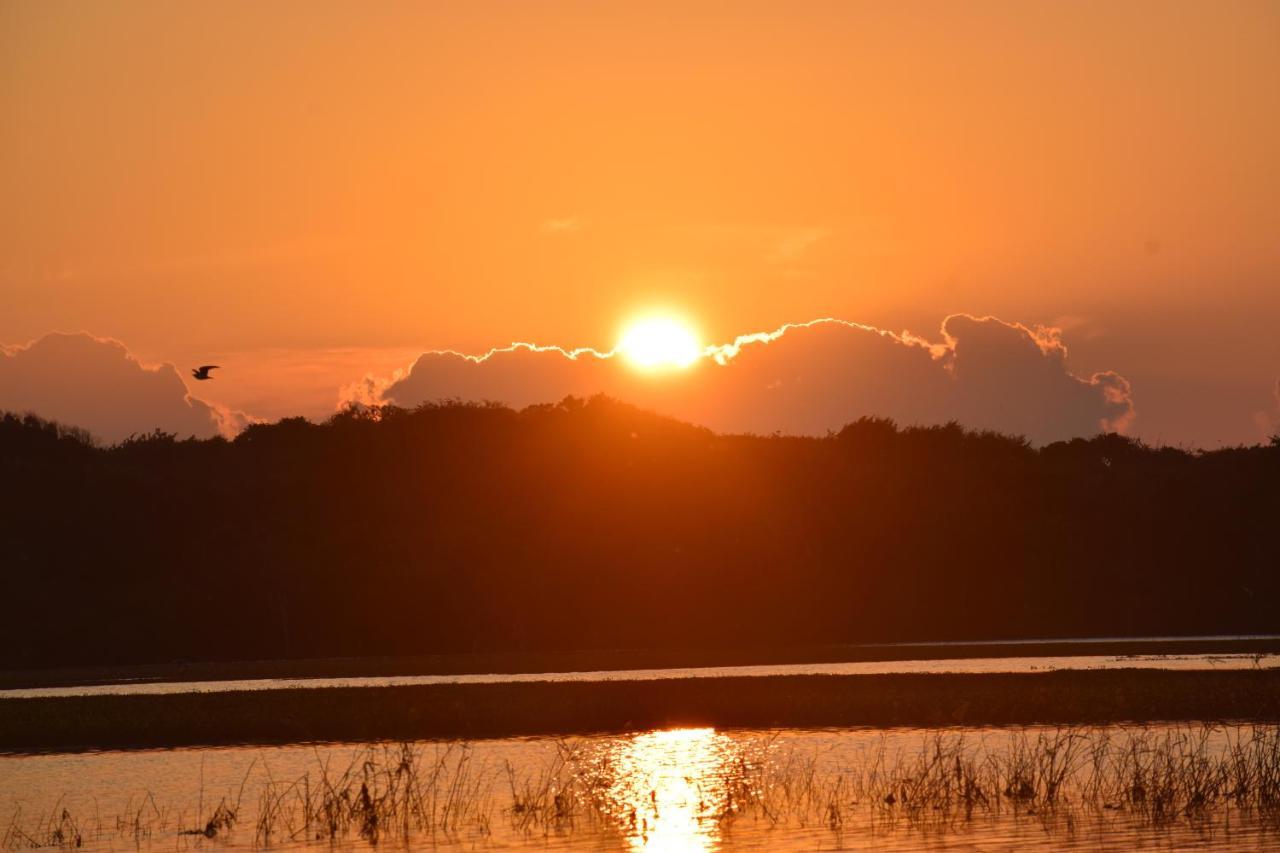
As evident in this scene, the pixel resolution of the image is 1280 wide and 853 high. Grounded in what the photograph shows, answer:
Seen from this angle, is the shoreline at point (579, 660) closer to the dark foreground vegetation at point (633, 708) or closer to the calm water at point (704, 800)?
the dark foreground vegetation at point (633, 708)

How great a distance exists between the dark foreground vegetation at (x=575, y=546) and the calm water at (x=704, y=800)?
207ft

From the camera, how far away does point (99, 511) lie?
117 meters

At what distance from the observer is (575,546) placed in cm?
12088

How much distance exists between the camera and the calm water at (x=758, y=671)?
72562 millimetres

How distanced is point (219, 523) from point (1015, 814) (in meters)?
90.6

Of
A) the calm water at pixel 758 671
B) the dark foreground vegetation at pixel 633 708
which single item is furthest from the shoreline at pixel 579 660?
the dark foreground vegetation at pixel 633 708

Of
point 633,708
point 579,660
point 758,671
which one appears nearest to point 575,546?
point 579,660

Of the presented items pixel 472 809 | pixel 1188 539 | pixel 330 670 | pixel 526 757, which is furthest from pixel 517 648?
pixel 472 809

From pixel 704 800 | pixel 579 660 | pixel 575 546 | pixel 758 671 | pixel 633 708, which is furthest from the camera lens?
pixel 575 546

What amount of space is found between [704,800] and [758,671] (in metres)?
38.6

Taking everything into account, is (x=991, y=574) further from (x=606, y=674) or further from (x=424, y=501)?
(x=606, y=674)

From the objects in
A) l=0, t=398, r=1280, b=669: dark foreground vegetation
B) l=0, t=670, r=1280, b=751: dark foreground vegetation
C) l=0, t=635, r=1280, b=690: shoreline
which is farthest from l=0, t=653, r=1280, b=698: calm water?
l=0, t=398, r=1280, b=669: dark foreground vegetation

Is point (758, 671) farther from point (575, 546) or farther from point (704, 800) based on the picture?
point (575, 546)

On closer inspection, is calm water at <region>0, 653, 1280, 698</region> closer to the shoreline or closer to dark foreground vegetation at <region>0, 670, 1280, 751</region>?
the shoreline
